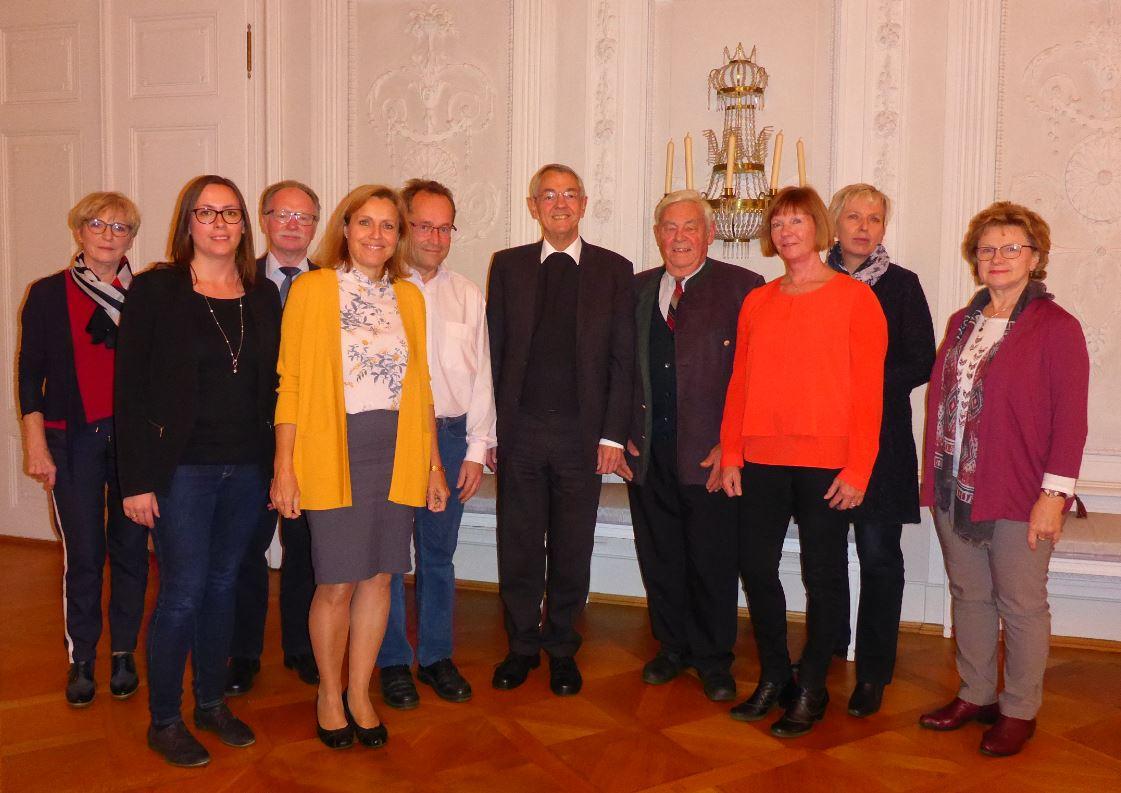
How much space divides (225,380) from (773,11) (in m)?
2.97

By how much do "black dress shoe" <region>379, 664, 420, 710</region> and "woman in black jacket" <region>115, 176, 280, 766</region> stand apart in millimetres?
459

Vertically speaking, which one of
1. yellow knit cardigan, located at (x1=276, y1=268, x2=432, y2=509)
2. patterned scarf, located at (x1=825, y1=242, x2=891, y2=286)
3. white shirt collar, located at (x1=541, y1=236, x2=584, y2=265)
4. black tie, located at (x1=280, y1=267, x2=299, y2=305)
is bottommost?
yellow knit cardigan, located at (x1=276, y1=268, x2=432, y2=509)

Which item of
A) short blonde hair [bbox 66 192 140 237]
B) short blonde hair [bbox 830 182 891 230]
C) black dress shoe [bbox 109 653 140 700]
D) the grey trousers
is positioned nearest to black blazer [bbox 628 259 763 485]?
short blonde hair [bbox 830 182 891 230]

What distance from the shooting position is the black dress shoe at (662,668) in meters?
3.12

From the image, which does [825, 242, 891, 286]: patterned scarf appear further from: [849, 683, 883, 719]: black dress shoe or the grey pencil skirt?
the grey pencil skirt

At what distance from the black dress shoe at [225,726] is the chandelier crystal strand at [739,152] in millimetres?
2707

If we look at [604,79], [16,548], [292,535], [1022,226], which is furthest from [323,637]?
[16,548]

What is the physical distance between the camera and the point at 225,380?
94.7 inches

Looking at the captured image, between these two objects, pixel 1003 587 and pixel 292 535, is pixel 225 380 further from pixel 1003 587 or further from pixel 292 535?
pixel 1003 587

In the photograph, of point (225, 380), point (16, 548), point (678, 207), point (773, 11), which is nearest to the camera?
point (225, 380)

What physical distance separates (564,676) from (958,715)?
1.20 metres

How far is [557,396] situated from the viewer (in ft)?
9.73

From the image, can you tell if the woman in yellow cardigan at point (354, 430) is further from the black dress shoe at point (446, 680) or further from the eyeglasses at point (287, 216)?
the eyeglasses at point (287, 216)

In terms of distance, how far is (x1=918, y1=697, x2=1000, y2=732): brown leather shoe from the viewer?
2771mm
